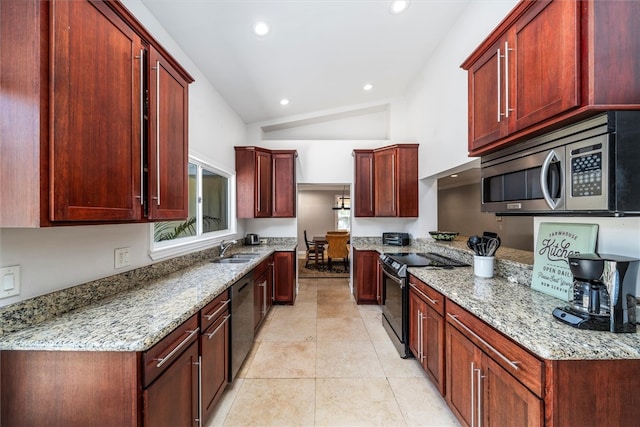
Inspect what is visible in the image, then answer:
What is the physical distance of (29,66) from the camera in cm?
94

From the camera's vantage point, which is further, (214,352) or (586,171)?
(214,352)

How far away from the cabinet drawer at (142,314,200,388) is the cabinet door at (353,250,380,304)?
115 inches

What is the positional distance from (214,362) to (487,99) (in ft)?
8.17

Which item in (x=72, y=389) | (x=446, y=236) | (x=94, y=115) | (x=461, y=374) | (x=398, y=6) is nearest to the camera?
(x=72, y=389)

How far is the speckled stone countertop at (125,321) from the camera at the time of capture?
1016mm

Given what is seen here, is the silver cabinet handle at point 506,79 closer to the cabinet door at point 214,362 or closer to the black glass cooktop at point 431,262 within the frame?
the black glass cooktop at point 431,262

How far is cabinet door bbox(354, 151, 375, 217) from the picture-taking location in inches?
169

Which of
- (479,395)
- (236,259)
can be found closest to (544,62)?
(479,395)

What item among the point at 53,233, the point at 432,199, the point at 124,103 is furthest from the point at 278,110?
the point at 53,233

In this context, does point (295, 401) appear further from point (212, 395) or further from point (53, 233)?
point (53, 233)

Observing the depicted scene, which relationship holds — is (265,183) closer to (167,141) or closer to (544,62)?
(167,141)

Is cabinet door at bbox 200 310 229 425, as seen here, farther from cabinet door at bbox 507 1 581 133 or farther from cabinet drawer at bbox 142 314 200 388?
cabinet door at bbox 507 1 581 133

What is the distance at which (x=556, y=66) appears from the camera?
1.17m

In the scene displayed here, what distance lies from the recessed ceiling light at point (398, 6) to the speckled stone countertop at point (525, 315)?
96.0 inches
